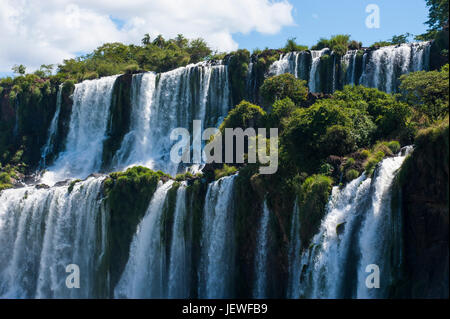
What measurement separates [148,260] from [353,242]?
13.1 m

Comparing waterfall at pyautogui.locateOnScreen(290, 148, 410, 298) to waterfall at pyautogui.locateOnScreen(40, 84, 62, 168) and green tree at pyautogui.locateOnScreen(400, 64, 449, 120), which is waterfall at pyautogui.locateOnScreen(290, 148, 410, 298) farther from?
waterfall at pyautogui.locateOnScreen(40, 84, 62, 168)

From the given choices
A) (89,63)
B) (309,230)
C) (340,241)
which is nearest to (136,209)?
(309,230)

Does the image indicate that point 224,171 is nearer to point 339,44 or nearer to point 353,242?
point 353,242

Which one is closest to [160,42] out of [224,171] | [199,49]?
[199,49]

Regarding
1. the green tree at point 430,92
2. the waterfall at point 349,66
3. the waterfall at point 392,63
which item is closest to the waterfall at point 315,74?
the waterfall at point 349,66

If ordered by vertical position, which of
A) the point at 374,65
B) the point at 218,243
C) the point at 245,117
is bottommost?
the point at 218,243

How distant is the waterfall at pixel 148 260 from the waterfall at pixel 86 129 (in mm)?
15874

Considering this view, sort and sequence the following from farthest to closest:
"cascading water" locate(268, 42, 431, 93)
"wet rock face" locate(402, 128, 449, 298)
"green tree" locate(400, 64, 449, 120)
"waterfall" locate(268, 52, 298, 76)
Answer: "waterfall" locate(268, 52, 298, 76), "cascading water" locate(268, 42, 431, 93), "green tree" locate(400, 64, 449, 120), "wet rock face" locate(402, 128, 449, 298)

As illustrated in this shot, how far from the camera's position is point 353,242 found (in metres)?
22.0

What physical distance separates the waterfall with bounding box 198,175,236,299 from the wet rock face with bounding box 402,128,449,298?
33.4 ft

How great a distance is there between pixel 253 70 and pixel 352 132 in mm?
18416

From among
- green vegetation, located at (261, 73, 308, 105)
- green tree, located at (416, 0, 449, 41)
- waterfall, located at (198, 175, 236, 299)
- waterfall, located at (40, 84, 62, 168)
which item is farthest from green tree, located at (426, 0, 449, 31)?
waterfall, located at (40, 84, 62, 168)

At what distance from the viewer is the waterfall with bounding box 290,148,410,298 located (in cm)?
2122

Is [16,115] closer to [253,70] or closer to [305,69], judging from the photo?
[253,70]
